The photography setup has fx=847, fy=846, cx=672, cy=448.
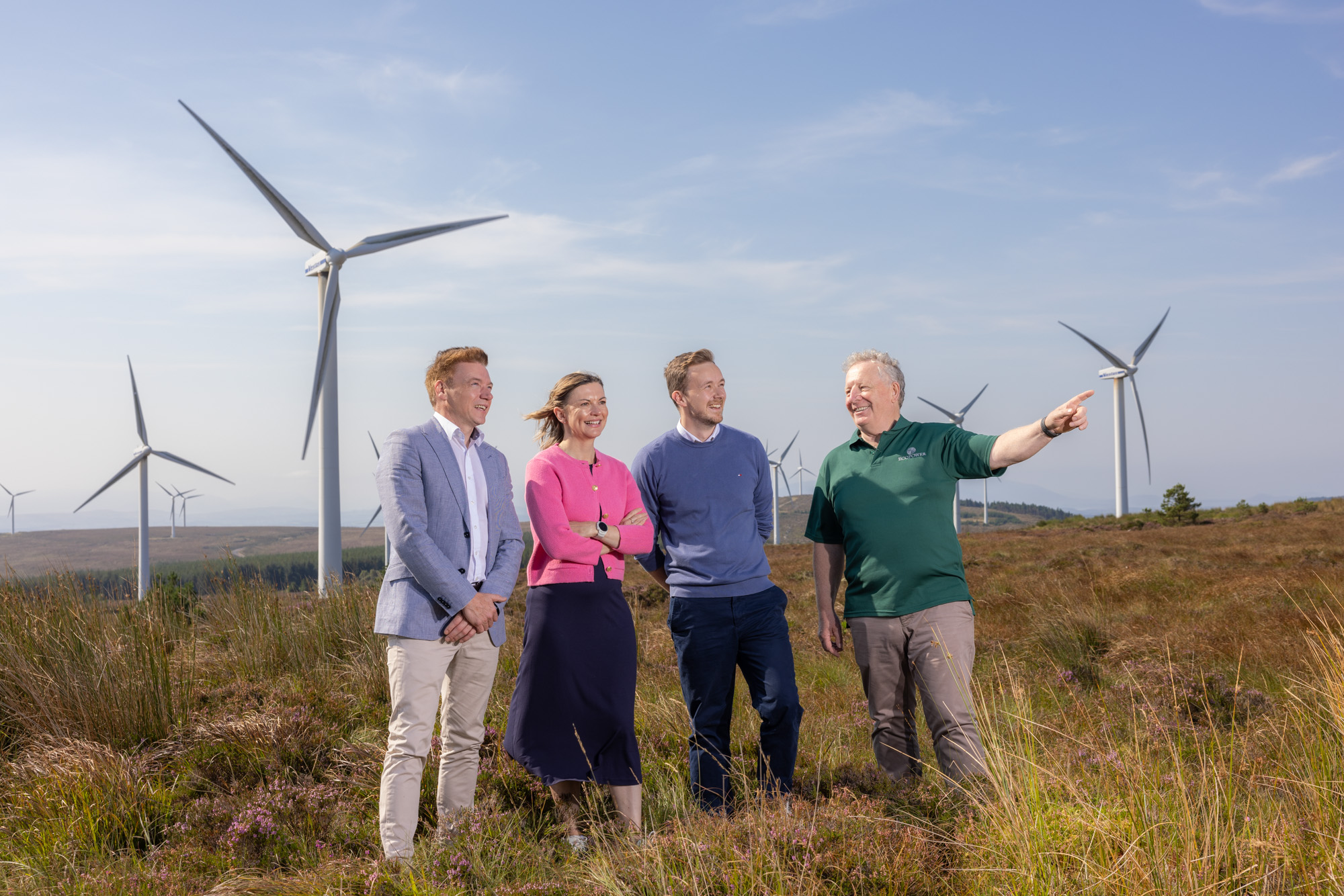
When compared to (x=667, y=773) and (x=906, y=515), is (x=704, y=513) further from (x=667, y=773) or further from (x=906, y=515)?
(x=667, y=773)

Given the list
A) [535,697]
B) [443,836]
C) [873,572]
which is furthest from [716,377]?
[443,836]

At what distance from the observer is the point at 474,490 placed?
184 inches

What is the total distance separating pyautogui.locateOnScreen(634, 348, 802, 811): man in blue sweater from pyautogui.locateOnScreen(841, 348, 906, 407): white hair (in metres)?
0.78

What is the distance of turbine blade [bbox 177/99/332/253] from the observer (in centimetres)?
1656

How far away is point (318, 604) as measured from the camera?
30.1 ft

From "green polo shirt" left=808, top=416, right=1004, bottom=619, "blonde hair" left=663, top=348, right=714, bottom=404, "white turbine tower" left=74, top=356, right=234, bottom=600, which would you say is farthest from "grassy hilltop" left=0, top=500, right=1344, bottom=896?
"white turbine tower" left=74, top=356, right=234, bottom=600

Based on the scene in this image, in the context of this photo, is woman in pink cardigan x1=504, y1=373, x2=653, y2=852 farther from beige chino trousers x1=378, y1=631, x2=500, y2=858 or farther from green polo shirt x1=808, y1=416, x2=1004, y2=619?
green polo shirt x1=808, y1=416, x2=1004, y2=619

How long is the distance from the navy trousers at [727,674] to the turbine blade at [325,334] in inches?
438

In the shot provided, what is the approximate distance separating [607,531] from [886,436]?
1.71 meters

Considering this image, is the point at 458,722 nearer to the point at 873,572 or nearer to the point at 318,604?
the point at 873,572

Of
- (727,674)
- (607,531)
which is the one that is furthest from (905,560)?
(607,531)

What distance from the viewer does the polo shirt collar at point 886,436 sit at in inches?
193

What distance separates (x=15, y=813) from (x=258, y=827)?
67.0 inches

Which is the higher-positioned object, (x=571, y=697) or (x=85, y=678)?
(x=571, y=697)
